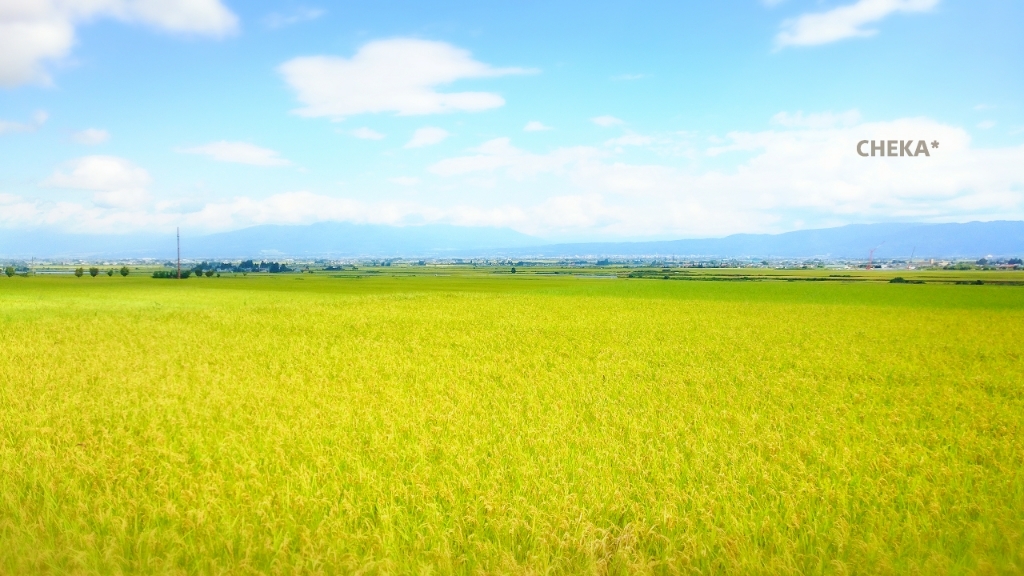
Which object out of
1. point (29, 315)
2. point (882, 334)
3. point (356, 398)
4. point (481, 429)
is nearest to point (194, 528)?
point (481, 429)

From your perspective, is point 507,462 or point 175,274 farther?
point 175,274

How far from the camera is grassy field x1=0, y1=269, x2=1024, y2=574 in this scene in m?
4.94

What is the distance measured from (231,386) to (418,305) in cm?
2347

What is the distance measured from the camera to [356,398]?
10.2m

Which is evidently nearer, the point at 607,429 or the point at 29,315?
the point at 607,429

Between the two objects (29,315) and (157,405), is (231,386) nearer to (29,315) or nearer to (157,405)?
(157,405)

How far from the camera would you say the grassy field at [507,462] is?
494cm

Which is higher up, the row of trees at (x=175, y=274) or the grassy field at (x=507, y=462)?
the row of trees at (x=175, y=274)

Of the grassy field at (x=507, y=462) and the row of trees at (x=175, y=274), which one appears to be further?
the row of trees at (x=175, y=274)

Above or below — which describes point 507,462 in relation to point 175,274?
below

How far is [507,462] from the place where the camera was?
6883 mm

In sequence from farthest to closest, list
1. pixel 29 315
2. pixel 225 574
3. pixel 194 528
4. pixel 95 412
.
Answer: pixel 29 315
pixel 95 412
pixel 194 528
pixel 225 574

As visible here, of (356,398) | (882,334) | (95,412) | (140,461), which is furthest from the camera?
(882,334)

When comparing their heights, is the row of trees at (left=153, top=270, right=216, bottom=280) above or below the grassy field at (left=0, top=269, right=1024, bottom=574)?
above
